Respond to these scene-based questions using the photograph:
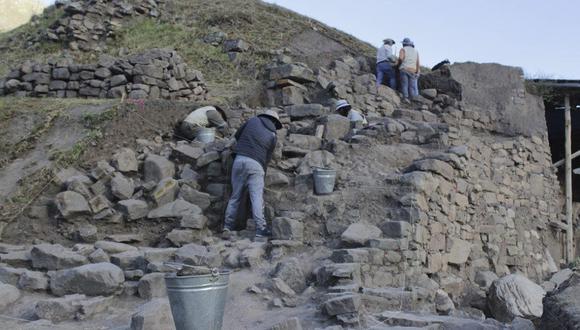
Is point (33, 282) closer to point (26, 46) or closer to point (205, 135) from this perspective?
point (205, 135)

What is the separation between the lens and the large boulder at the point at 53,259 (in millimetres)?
6164

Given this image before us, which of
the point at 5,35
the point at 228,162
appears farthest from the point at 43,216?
the point at 5,35

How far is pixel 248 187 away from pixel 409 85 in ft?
18.7

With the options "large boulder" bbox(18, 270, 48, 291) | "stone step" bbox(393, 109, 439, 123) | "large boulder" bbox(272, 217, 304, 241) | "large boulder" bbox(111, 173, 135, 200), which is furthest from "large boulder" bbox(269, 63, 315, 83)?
"large boulder" bbox(18, 270, 48, 291)

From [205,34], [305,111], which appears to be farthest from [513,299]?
[205,34]

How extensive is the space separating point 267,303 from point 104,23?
11.5m

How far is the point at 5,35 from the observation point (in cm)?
1730

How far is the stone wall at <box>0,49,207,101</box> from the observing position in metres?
11.2

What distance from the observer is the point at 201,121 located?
9562mm

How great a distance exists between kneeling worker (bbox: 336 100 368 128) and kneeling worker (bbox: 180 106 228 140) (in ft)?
6.05

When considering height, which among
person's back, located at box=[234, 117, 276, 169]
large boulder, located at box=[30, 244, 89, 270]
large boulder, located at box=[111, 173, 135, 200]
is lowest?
large boulder, located at box=[30, 244, 89, 270]

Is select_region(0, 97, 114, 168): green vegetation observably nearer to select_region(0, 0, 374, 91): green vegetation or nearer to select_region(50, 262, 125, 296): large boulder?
select_region(0, 0, 374, 91): green vegetation

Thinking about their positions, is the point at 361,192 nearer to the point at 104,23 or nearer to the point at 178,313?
the point at 178,313

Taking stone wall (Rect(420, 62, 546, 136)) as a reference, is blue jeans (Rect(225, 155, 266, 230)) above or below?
below
